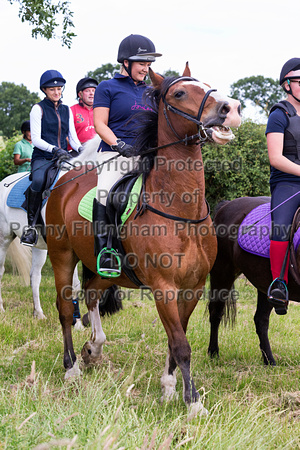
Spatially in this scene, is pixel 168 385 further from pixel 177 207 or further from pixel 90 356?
pixel 177 207

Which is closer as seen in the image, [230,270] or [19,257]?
[230,270]

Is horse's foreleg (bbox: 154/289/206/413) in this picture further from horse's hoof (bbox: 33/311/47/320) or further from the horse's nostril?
horse's hoof (bbox: 33/311/47/320)

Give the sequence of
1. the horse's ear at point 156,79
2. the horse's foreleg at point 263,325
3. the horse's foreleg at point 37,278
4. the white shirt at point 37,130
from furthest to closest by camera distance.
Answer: the horse's foreleg at point 37,278 → the white shirt at point 37,130 → the horse's foreleg at point 263,325 → the horse's ear at point 156,79

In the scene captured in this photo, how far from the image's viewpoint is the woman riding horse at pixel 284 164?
443cm

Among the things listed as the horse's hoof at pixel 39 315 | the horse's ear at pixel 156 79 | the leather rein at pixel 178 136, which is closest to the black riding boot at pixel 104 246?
the leather rein at pixel 178 136

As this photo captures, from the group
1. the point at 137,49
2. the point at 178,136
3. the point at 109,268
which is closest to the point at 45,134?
the point at 137,49

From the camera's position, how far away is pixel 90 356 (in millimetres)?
5418

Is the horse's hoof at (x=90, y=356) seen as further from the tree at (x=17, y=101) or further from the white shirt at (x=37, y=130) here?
the tree at (x=17, y=101)

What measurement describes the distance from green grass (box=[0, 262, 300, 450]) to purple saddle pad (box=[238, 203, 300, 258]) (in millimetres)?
1300

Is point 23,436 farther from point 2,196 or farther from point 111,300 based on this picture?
point 2,196

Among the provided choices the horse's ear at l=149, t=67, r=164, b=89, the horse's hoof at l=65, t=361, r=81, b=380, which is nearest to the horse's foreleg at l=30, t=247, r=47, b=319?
the horse's hoof at l=65, t=361, r=81, b=380

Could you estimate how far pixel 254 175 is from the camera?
34.2ft

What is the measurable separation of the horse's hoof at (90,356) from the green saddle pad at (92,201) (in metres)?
1.58

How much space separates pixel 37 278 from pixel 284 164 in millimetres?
5063
